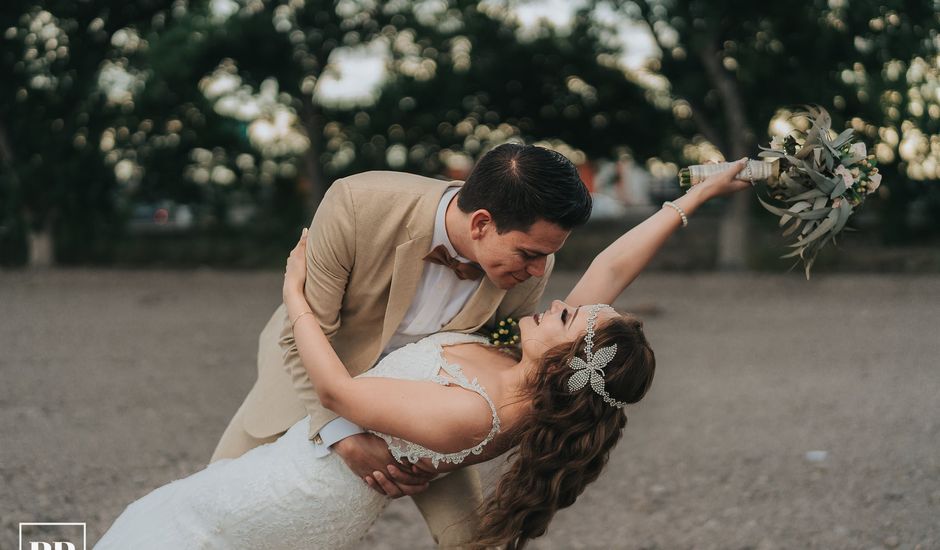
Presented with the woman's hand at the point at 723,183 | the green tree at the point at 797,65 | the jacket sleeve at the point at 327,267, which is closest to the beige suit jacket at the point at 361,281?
the jacket sleeve at the point at 327,267

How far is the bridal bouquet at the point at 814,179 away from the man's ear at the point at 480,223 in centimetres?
81

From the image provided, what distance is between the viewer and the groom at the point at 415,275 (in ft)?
9.11

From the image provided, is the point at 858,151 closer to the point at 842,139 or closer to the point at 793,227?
the point at 842,139

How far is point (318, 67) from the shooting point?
16.4 metres

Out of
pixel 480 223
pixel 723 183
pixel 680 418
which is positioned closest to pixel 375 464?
pixel 480 223

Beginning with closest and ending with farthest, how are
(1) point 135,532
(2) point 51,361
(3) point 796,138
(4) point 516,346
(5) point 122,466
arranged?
(1) point 135,532
(3) point 796,138
(4) point 516,346
(5) point 122,466
(2) point 51,361

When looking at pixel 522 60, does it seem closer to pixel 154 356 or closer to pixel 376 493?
pixel 154 356

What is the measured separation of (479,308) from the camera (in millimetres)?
3070

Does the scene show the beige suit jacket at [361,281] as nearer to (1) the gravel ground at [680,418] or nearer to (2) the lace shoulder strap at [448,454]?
(2) the lace shoulder strap at [448,454]

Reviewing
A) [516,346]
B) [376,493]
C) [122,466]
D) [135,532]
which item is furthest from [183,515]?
[122,466]

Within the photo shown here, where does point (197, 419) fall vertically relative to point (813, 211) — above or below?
below

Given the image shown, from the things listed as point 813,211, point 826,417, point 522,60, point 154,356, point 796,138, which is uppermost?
point 796,138

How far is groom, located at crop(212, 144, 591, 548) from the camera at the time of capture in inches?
109

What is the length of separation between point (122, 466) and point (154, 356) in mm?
3944
